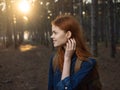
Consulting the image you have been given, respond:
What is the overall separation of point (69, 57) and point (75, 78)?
0.25 m

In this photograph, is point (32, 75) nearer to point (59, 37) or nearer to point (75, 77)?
point (59, 37)

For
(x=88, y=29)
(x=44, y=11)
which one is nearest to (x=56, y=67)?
(x=44, y=11)

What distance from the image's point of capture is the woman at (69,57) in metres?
3.52

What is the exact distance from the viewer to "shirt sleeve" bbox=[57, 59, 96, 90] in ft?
11.5

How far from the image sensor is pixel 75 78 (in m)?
3.52

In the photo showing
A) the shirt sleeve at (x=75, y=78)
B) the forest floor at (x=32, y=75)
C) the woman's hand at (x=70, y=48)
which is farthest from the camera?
the forest floor at (x=32, y=75)

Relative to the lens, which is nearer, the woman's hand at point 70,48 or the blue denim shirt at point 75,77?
the blue denim shirt at point 75,77

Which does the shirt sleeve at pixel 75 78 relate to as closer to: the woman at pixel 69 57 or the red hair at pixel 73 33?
the woman at pixel 69 57

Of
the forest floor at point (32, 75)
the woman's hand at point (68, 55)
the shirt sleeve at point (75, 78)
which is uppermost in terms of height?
the woman's hand at point (68, 55)

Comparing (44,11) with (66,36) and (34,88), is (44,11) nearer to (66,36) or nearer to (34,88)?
(34,88)

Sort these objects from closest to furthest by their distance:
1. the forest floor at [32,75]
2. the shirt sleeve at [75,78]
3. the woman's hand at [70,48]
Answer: the shirt sleeve at [75,78]
the woman's hand at [70,48]
the forest floor at [32,75]

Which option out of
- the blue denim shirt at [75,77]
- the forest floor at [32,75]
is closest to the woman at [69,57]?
the blue denim shirt at [75,77]

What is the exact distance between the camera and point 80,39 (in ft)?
12.0

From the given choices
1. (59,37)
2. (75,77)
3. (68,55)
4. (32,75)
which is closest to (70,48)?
(68,55)
